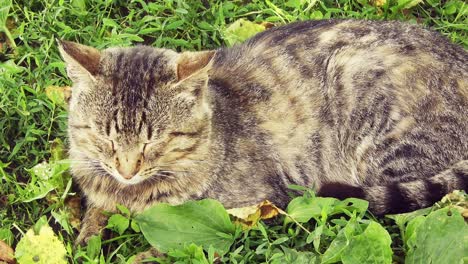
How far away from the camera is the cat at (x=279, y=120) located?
3.25 m

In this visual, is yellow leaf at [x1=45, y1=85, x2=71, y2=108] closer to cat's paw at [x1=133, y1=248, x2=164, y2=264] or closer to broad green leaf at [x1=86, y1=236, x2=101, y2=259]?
broad green leaf at [x1=86, y1=236, x2=101, y2=259]

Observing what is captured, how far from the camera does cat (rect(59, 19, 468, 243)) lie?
3.25 meters

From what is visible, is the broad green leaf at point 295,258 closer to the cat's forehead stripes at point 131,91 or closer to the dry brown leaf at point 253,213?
the dry brown leaf at point 253,213

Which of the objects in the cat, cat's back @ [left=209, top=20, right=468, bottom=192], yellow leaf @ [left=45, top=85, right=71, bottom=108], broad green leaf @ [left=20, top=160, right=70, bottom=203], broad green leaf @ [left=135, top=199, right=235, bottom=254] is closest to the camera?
the cat

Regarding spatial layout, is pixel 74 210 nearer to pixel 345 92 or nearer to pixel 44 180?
pixel 44 180

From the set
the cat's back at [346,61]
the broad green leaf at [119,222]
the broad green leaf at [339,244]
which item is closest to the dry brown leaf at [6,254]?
the broad green leaf at [119,222]

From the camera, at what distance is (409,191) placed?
11.4 ft

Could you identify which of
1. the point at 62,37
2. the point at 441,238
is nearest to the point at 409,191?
Answer: the point at 441,238

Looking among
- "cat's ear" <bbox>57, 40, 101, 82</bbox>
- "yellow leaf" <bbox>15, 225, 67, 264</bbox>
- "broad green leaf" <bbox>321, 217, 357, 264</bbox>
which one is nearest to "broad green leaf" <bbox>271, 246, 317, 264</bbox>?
"broad green leaf" <bbox>321, 217, 357, 264</bbox>

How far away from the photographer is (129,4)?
15.4 feet

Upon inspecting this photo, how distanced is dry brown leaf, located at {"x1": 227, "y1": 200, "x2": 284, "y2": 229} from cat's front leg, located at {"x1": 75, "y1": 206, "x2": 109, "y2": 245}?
678mm

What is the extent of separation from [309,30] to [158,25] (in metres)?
1.09

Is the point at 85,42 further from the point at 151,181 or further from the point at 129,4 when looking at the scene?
the point at 151,181

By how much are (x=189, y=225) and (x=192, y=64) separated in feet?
2.54
